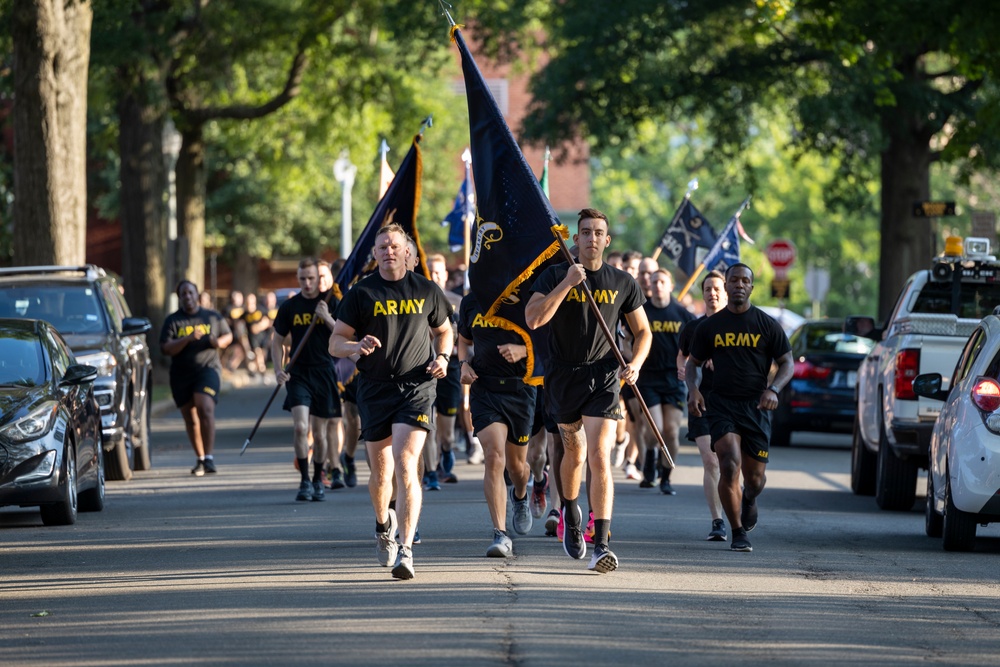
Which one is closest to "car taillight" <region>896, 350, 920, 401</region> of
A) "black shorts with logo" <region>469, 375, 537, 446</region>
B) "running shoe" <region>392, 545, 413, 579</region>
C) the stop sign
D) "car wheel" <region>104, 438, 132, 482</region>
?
"black shorts with logo" <region>469, 375, 537, 446</region>

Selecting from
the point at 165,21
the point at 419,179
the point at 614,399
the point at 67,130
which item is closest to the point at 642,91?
the point at 165,21

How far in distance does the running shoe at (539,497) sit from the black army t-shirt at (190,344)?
5.67 m

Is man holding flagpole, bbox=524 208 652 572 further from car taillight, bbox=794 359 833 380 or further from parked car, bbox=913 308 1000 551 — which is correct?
car taillight, bbox=794 359 833 380

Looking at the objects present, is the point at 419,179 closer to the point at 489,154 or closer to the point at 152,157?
the point at 489,154

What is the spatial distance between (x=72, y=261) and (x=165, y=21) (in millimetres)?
9119

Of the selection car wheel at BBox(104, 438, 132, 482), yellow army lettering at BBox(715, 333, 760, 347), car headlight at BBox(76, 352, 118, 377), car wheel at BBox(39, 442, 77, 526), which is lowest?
car wheel at BBox(104, 438, 132, 482)

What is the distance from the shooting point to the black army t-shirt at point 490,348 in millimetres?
11797

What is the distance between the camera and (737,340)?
12.4 meters

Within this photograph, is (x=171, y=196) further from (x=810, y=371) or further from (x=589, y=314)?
(x=589, y=314)

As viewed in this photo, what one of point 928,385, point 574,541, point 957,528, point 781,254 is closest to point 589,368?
point 574,541

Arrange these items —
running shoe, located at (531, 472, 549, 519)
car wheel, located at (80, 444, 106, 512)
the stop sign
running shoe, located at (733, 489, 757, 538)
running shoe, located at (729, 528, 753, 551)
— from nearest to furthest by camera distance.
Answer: running shoe, located at (729, 528, 753, 551) → running shoe, located at (733, 489, 757, 538) → running shoe, located at (531, 472, 549, 519) → car wheel, located at (80, 444, 106, 512) → the stop sign

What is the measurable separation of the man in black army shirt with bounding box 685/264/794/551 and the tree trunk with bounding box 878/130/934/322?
17.6 m

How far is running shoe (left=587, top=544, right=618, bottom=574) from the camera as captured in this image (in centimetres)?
1054

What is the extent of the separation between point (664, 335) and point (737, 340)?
4.53 m
